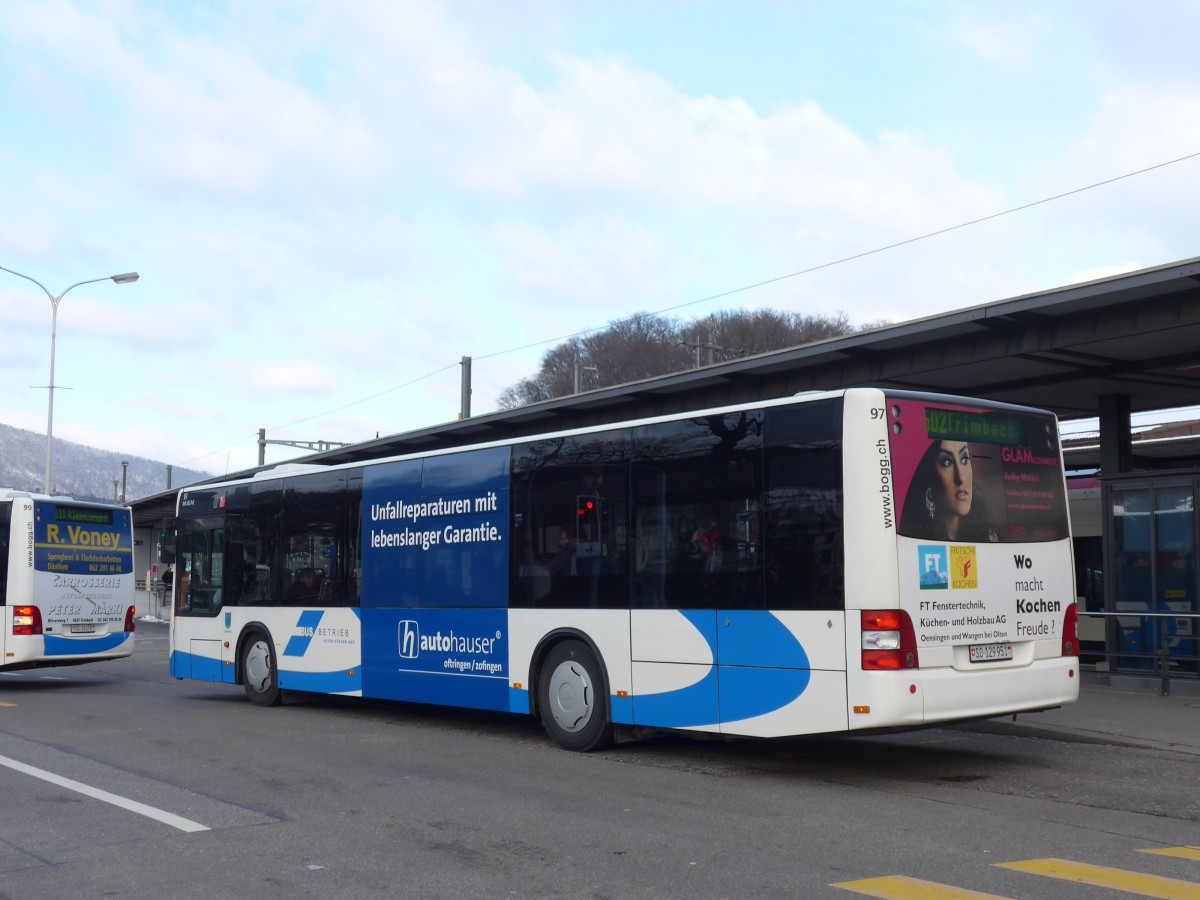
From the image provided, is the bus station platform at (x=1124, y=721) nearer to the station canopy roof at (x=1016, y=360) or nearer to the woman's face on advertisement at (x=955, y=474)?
the woman's face on advertisement at (x=955, y=474)

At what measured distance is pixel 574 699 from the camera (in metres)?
11.4

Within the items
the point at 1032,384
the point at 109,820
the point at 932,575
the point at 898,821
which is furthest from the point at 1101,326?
the point at 109,820

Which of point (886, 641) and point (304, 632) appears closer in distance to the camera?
point (886, 641)

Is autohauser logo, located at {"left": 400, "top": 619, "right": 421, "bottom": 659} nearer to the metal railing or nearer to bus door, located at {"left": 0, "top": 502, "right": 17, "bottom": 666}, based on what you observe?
bus door, located at {"left": 0, "top": 502, "right": 17, "bottom": 666}

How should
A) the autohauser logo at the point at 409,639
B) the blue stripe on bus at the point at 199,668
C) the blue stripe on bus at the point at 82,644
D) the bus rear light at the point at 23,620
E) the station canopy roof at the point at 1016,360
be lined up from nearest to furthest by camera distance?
1. the autohauser logo at the point at 409,639
2. the station canopy roof at the point at 1016,360
3. the blue stripe on bus at the point at 199,668
4. the bus rear light at the point at 23,620
5. the blue stripe on bus at the point at 82,644

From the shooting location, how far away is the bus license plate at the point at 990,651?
923 cm

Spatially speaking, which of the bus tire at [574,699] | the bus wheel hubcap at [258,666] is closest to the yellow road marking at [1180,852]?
the bus tire at [574,699]

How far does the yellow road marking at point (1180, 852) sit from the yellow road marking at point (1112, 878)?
57 centimetres

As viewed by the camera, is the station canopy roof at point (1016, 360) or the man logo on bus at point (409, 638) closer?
the man logo on bus at point (409, 638)

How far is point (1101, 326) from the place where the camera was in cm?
1483

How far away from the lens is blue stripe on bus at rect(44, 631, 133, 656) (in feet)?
59.8

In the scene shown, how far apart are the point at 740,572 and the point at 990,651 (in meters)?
1.95

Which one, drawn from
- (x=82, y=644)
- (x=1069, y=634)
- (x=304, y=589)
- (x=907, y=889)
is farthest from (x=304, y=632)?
(x=907, y=889)

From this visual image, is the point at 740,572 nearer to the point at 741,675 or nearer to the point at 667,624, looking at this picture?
the point at 741,675
